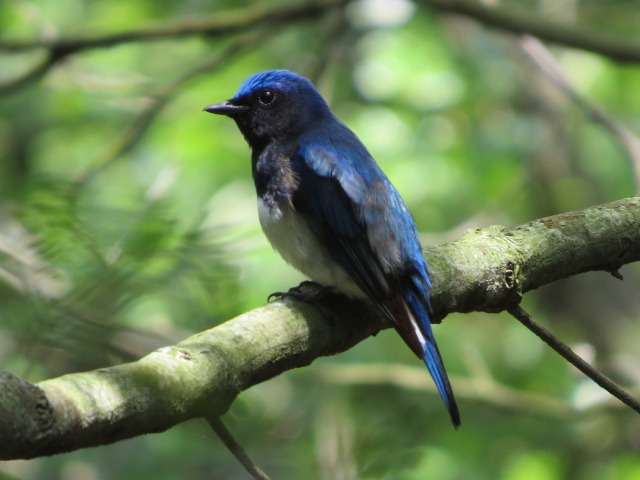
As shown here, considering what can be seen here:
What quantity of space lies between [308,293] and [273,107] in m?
1.67

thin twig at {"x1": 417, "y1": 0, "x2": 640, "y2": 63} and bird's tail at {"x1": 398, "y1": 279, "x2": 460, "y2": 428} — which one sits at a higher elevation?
thin twig at {"x1": 417, "y1": 0, "x2": 640, "y2": 63}

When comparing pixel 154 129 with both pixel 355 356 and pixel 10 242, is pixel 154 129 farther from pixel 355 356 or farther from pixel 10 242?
pixel 10 242

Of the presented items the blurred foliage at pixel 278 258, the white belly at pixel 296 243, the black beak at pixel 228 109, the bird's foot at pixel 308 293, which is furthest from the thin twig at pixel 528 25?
the bird's foot at pixel 308 293

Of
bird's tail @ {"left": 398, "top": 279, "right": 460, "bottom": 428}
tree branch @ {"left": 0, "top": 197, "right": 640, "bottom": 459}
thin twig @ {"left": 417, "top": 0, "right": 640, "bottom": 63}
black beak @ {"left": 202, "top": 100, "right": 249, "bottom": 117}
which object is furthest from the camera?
thin twig @ {"left": 417, "top": 0, "right": 640, "bottom": 63}

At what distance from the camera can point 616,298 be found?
8.51 m

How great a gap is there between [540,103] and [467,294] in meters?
5.66

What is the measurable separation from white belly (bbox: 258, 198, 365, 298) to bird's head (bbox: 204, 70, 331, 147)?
74cm

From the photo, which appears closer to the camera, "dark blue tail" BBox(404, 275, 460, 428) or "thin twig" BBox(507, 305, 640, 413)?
"thin twig" BBox(507, 305, 640, 413)

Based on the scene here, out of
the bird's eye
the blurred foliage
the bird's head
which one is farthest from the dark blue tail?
the bird's eye

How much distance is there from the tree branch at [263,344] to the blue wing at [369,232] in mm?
88

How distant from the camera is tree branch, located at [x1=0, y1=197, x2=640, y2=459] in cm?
177

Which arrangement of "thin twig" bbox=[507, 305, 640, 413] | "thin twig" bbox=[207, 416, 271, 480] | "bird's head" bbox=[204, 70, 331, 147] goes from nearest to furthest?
"thin twig" bbox=[207, 416, 271, 480] → "thin twig" bbox=[507, 305, 640, 413] → "bird's head" bbox=[204, 70, 331, 147]

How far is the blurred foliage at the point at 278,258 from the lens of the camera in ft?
5.91

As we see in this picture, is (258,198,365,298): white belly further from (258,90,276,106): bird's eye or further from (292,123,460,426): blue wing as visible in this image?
(258,90,276,106): bird's eye
